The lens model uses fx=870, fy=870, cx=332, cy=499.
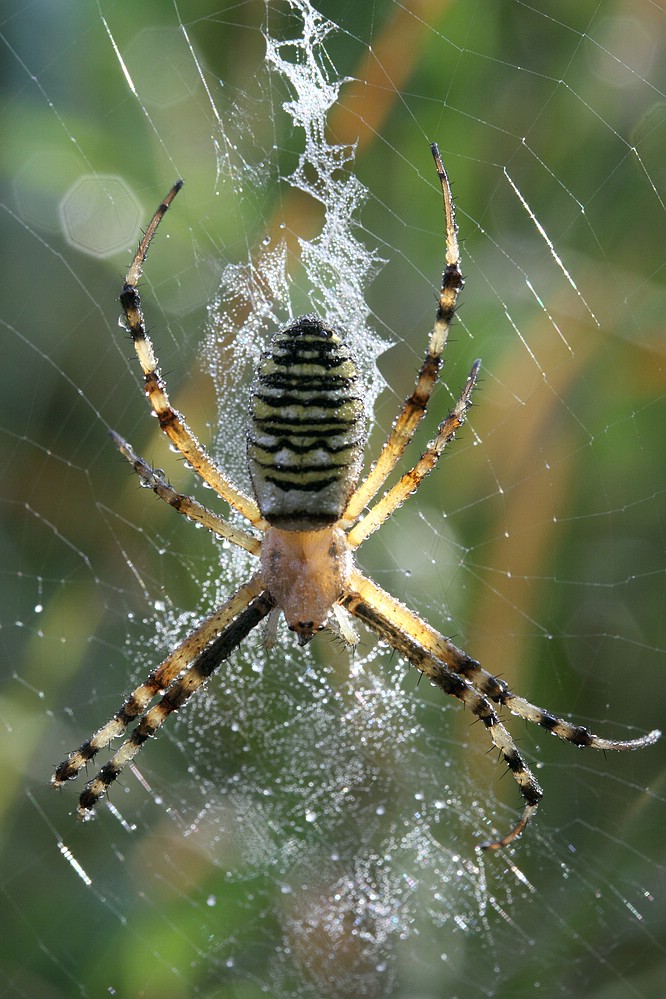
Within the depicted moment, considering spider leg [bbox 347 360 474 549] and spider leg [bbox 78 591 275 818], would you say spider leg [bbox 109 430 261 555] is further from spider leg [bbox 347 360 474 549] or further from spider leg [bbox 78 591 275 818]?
spider leg [bbox 347 360 474 549]

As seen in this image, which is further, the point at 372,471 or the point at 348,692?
the point at 348,692

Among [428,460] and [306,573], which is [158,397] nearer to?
[306,573]

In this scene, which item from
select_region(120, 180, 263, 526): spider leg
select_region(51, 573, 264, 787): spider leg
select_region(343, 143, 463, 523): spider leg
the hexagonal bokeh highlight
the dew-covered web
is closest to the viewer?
select_region(343, 143, 463, 523): spider leg

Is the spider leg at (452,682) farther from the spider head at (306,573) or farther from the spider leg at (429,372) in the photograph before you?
the spider leg at (429,372)

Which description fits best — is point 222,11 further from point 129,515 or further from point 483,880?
point 483,880

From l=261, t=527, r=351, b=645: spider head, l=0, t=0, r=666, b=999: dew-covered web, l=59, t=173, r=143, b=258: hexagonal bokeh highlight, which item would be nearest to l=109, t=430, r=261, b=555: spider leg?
l=261, t=527, r=351, b=645: spider head

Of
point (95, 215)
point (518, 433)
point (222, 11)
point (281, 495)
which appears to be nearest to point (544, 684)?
point (518, 433)

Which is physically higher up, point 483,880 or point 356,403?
point 356,403
